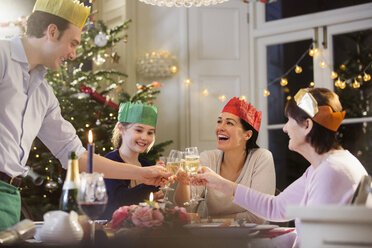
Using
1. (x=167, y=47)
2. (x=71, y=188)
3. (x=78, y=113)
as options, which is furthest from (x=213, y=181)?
(x=167, y=47)

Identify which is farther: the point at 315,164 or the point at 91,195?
the point at 315,164

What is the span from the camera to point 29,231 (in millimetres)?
1512

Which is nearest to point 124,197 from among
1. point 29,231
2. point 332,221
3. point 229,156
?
point 229,156

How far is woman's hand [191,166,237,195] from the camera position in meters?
2.20

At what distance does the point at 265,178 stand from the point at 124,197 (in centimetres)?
78

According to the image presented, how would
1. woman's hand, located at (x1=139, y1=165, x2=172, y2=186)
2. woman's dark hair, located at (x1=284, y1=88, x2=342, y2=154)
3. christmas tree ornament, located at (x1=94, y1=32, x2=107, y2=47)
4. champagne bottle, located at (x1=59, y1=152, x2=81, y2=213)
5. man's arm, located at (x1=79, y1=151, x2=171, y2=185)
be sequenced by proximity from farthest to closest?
christmas tree ornament, located at (x1=94, y1=32, x2=107, y2=47), woman's hand, located at (x1=139, y1=165, x2=172, y2=186), man's arm, located at (x1=79, y1=151, x2=171, y2=185), woman's dark hair, located at (x1=284, y1=88, x2=342, y2=154), champagne bottle, located at (x1=59, y1=152, x2=81, y2=213)

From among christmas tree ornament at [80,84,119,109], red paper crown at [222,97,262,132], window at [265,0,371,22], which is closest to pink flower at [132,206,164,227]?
red paper crown at [222,97,262,132]

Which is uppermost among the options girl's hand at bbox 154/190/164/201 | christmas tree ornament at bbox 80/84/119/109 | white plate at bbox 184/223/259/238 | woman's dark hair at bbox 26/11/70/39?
woman's dark hair at bbox 26/11/70/39

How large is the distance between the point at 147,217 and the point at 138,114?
1.38 metres

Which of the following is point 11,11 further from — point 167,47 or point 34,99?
point 34,99

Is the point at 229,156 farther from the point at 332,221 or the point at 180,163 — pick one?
the point at 332,221

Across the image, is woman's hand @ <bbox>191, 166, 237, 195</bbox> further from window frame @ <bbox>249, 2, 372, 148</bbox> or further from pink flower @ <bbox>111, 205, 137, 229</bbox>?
window frame @ <bbox>249, 2, 372, 148</bbox>

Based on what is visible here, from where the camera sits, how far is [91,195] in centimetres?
140

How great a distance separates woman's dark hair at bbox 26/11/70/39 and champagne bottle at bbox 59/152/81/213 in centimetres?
71
